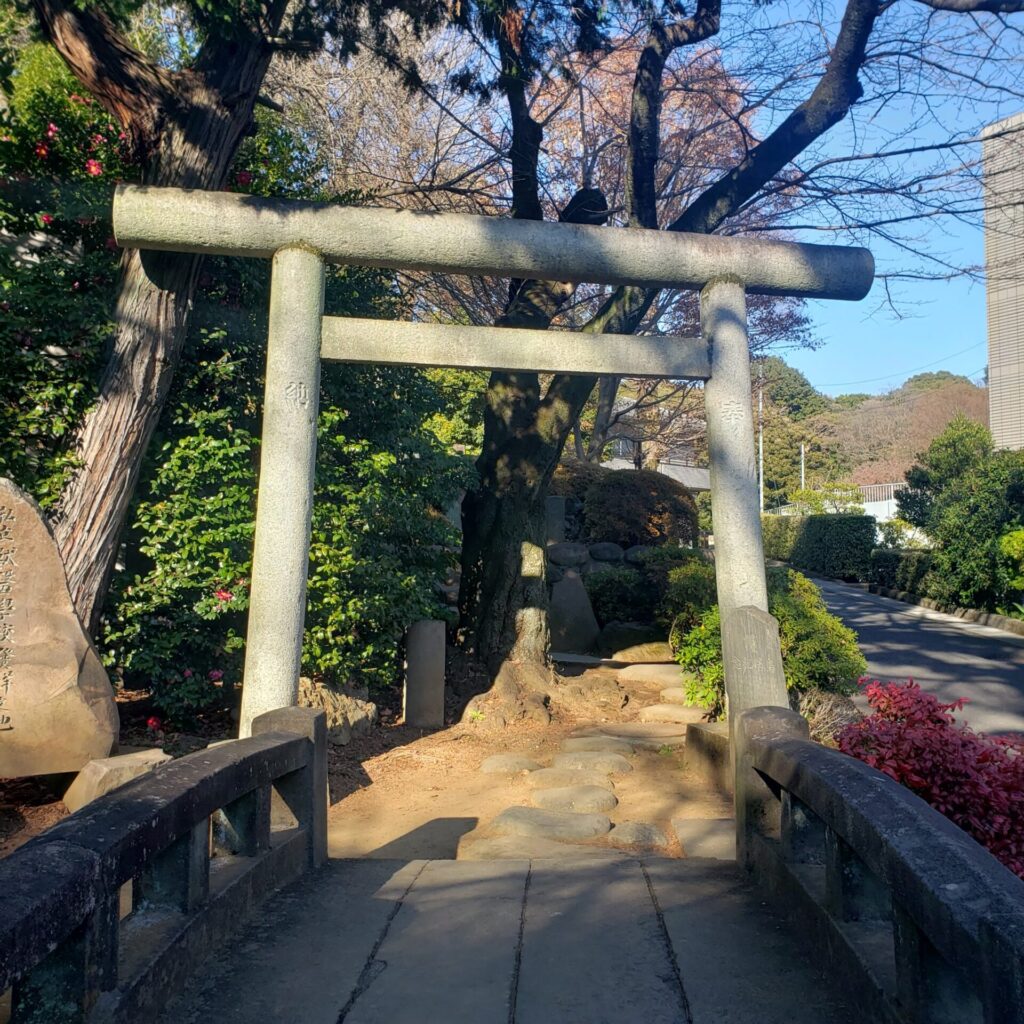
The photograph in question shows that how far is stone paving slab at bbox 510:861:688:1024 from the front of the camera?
2984 mm

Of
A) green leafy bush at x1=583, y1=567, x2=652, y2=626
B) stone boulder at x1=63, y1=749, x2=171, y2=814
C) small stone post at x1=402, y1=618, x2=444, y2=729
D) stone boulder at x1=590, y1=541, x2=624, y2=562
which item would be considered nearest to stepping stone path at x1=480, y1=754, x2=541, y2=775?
small stone post at x1=402, y1=618, x2=444, y2=729

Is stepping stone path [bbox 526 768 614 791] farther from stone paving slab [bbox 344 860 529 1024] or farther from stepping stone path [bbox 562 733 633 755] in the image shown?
stone paving slab [bbox 344 860 529 1024]

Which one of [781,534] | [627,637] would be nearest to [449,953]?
[627,637]

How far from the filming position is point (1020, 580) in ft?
57.9

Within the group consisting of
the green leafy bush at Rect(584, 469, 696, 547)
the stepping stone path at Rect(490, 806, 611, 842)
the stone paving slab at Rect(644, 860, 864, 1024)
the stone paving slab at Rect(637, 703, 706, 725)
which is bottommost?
the stepping stone path at Rect(490, 806, 611, 842)

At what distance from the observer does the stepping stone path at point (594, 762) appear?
7270mm

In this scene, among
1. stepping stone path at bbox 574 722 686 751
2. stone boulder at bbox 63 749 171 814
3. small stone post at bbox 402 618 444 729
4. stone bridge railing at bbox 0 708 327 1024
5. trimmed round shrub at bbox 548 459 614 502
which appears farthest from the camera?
trimmed round shrub at bbox 548 459 614 502

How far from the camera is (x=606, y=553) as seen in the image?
53.1 ft

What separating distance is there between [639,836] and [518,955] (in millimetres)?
2469

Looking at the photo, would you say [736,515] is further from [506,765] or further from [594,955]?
[506,765]

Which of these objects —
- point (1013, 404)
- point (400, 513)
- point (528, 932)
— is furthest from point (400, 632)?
point (1013, 404)

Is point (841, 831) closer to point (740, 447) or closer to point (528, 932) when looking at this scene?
point (528, 932)

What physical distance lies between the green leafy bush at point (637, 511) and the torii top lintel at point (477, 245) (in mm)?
10959

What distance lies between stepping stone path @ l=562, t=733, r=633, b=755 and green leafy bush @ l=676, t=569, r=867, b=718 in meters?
0.91
